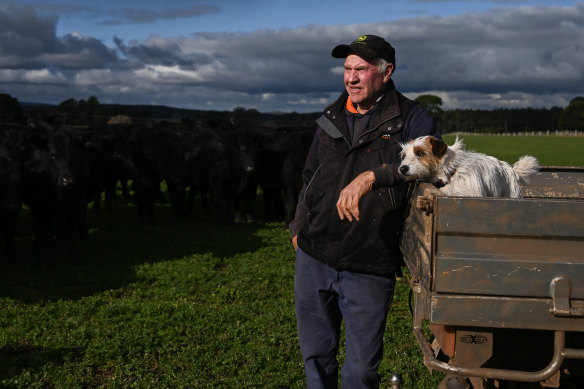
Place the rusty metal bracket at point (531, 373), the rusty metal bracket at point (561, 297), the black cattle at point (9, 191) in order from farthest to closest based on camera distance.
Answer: the black cattle at point (9, 191) < the rusty metal bracket at point (531, 373) < the rusty metal bracket at point (561, 297)

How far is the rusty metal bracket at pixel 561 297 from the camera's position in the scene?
2859 mm

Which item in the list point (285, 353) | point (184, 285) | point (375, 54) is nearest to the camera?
point (375, 54)

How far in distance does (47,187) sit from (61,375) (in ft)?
16.4

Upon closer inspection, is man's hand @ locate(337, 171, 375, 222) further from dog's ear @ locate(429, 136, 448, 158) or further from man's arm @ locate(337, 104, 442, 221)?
dog's ear @ locate(429, 136, 448, 158)

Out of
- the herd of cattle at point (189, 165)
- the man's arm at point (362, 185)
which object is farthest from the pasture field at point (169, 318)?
the man's arm at point (362, 185)

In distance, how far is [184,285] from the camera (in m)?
8.83

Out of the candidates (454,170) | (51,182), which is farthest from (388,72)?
(51,182)

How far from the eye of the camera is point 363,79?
3.61 meters

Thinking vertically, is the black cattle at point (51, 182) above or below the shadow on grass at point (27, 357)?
above

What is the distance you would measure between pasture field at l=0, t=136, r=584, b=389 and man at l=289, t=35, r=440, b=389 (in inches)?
67.4

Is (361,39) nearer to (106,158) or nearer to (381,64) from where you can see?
(381,64)

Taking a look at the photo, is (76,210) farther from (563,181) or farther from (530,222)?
(530,222)

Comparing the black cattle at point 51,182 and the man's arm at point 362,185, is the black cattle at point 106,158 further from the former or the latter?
the man's arm at point 362,185

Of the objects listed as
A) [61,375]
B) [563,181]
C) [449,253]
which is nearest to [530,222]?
[449,253]
